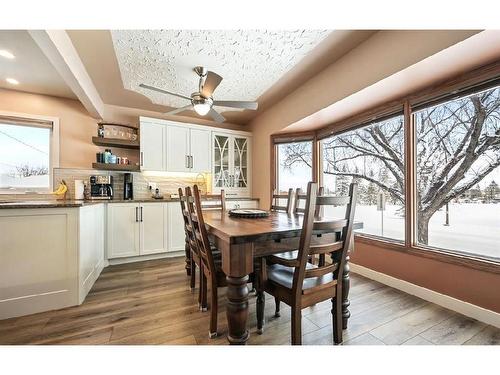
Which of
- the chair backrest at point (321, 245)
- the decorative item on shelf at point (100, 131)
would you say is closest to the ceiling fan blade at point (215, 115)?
the chair backrest at point (321, 245)

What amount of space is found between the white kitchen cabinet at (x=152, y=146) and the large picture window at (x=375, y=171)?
2.84m

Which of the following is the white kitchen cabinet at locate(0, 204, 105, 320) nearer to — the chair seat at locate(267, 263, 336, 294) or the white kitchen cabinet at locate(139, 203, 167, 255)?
the white kitchen cabinet at locate(139, 203, 167, 255)

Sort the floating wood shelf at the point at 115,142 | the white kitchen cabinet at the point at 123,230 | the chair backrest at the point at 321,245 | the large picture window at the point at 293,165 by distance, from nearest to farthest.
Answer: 1. the chair backrest at the point at 321,245
2. the white kitchen cabinet at the point at 123,230
3. the floating wood shelf at the point at 115,142
4. the large picture window at the point at 293,165

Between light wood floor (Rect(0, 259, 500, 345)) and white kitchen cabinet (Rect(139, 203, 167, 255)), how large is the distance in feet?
3.48

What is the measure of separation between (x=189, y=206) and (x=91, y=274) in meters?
1.58

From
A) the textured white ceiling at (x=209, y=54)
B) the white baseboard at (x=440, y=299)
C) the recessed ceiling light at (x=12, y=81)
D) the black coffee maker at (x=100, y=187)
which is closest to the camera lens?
the white baseboard at (x=440, y=299)

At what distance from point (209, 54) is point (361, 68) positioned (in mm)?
1580

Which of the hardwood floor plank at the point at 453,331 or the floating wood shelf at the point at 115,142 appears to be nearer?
the hardwood floor plank at the point at 453,331

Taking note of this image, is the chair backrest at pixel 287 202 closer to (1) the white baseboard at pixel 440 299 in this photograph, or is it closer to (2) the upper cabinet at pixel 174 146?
(1) the white baseboard at pixel 440 299

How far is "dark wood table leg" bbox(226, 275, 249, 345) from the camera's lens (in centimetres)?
124

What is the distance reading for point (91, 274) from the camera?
2.30m

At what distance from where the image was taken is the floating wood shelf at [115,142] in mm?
3361
